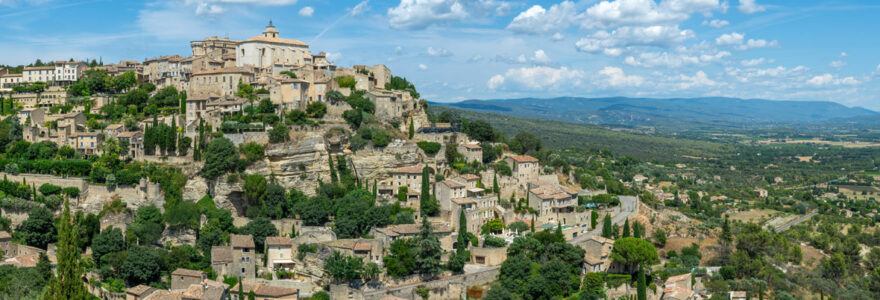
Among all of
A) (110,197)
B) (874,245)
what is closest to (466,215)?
(110,197)

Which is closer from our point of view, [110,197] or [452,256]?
[452,256]

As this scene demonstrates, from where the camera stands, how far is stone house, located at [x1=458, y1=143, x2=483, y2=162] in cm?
5944

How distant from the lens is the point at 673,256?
52.4 metres

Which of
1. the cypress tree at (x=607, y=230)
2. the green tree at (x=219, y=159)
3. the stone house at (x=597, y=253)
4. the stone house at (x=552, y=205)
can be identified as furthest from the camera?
the stone house at (x=552, y=205)

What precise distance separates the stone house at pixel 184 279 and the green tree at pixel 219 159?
31.5 ft

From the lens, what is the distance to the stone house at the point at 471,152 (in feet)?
195

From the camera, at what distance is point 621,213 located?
58406mm

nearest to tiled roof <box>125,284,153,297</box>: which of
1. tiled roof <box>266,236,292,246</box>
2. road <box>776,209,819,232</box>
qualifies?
tiled roof <box>266,236,292,246</box>

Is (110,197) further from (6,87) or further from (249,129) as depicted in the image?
(6,87)

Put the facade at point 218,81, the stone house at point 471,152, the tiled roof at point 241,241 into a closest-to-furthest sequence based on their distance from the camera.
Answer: the tiled roof at point 241,241
the stone house at point 471,152
the facade at point 218,81

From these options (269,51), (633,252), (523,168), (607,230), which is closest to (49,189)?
(269,51)

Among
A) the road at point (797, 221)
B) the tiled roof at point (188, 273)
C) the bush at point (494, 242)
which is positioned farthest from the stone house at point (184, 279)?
the road at point (797, 221)

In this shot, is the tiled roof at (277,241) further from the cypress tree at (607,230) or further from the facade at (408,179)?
the cypress tree at (607,230)

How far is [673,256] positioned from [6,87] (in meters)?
64.9
